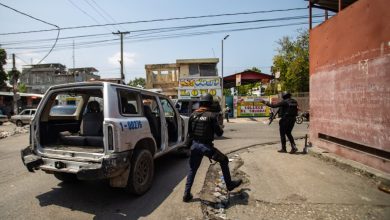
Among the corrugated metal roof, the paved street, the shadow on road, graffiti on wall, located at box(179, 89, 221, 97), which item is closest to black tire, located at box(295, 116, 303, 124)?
graffiti on wall, located at box(179, 89, 221, 97)

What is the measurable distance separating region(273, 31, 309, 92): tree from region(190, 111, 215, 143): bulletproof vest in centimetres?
3125

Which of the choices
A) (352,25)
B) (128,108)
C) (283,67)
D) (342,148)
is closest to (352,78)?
(352,25)

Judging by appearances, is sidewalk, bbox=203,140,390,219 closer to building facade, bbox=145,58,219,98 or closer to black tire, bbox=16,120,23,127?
black tire, bbox=16,120,23,127

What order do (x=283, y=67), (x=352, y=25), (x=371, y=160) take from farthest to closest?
(x=283, y=67), (x=352, y=25), (x=371, y=160)

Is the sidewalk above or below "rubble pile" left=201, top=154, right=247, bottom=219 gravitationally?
above

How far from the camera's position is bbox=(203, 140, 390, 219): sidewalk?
412 centimetres

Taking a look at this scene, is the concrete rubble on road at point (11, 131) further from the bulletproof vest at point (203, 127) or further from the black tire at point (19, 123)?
the bulletproof vest at point (203, 127)

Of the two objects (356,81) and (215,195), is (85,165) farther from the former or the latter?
(356,81)

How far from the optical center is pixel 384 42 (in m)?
5.31

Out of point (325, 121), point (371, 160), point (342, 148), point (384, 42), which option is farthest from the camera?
point (325, 121)

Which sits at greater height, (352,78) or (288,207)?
(352,78)

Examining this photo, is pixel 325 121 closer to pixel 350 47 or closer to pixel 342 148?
pixel 342 148

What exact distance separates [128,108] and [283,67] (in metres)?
35.1

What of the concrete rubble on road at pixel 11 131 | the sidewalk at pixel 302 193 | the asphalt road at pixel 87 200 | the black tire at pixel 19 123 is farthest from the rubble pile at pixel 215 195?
the black tire at pixel 19 123
